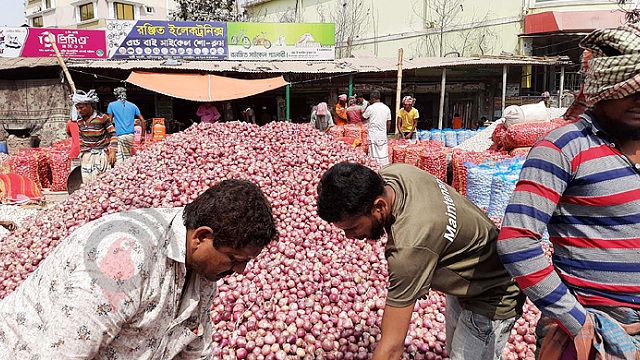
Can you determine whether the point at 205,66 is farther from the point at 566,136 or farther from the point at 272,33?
the point at 566,136

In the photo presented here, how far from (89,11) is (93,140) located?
106 ft

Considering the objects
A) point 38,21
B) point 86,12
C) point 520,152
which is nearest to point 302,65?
point 520,152

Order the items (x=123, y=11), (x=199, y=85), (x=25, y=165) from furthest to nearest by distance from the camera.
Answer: (x=123, y=11) → (x=199, y=85) → (x=25, y=165)

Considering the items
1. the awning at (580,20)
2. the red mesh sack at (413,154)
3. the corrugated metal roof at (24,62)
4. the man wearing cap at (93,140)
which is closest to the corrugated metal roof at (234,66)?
the corrugated metal roof at (24,62)

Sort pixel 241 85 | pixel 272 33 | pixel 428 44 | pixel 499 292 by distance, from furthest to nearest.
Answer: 1. pixel 428 44
2. pixel 272 33
3. pixel 241 85
4. pixel 499 292

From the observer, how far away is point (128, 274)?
1177 mm

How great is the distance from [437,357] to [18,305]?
6.69 feet

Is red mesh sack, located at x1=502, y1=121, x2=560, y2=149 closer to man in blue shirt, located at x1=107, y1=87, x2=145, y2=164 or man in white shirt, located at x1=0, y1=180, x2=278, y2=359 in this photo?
man in blue shirt, located at x1=107, y1=87, x2=145, y2=164

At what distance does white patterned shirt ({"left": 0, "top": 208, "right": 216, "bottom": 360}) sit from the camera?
3.71ft

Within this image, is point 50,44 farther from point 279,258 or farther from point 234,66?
point 279,258

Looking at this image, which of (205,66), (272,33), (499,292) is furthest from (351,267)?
(272,33)

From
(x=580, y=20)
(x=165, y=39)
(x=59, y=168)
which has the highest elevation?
(x=580, y=20)

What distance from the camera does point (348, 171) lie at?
5.13 ft

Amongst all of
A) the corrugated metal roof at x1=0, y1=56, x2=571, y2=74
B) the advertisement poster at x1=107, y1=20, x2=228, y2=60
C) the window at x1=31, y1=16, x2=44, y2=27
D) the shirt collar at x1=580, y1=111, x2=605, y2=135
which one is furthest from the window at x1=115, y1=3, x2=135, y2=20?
the shirt collar at x1=580, y1=111, x2=605, y2=135
